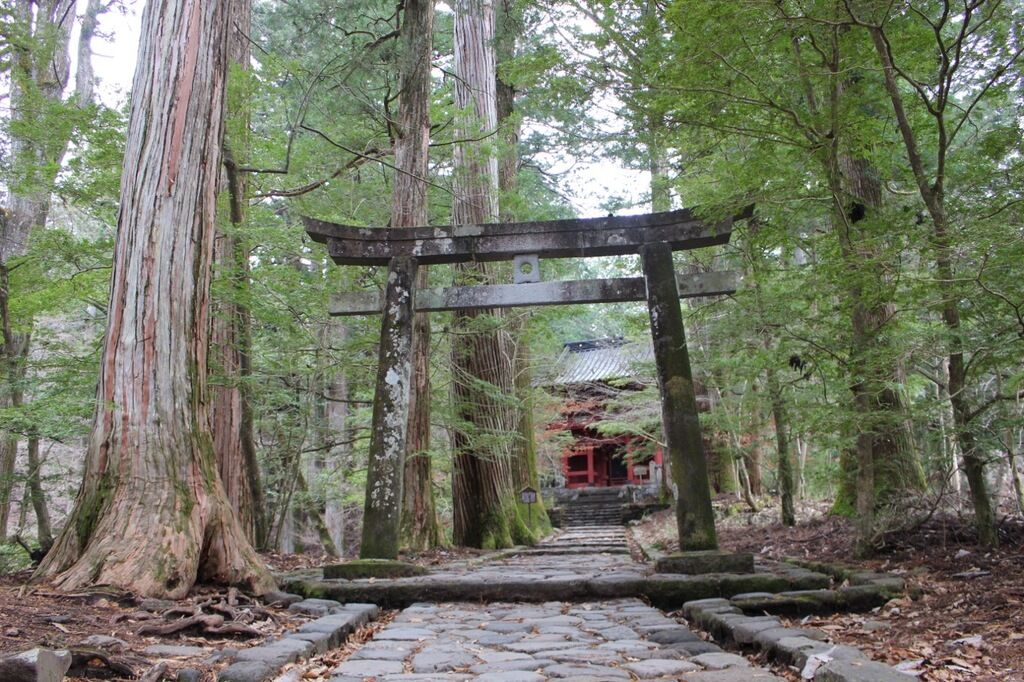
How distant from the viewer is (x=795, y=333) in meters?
5.95

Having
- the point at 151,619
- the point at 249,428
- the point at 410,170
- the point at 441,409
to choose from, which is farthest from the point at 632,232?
the point at 151,619

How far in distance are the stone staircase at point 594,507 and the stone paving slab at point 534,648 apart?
1541 centimetres

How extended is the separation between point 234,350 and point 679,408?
16.0 feet

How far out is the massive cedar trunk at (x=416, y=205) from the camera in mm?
8898

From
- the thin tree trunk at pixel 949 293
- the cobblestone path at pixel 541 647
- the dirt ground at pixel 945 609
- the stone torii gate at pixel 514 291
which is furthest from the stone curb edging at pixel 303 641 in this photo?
the thin tree trunk at pixel 949 293

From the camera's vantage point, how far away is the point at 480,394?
10695 mm

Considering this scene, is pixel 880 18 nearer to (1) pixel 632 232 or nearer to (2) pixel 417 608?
(1) pixel 632 232

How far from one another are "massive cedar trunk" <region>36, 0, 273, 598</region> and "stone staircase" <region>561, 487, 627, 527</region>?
16.2 m

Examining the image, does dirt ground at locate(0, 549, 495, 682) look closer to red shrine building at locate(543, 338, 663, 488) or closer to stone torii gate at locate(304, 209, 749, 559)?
stone torii gate at locate(304, 209, 749, 559)

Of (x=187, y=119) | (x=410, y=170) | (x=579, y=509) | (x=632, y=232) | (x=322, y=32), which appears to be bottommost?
(x=579, y=509)

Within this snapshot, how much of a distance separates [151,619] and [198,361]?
82.0 inches

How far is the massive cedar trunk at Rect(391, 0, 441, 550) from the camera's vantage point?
890 centimetres

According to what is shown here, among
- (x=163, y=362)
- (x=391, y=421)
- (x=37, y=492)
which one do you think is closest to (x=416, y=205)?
(x=391, y=421)

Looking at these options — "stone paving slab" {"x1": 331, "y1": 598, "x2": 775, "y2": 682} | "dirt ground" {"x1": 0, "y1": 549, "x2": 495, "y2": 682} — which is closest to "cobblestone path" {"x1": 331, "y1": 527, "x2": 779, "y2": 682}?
"stone paving slab" {"x1": 331, "y1": 598, "x2": 775, "y2": 682}
